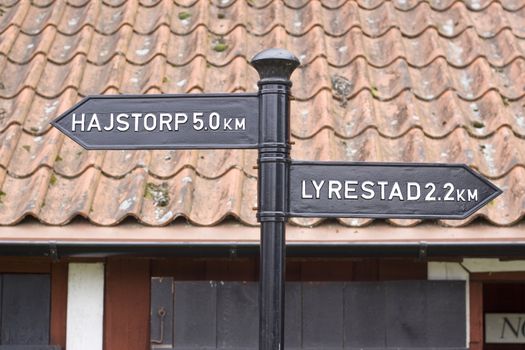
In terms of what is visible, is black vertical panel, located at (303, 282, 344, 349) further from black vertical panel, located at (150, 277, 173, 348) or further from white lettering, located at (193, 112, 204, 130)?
white lettering, located at (193, 112, 204, 130)

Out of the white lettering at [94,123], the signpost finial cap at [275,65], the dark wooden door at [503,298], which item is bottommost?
the dark wooden door at [503,298]

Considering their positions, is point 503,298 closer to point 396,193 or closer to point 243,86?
point 243,86

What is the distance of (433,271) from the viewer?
4.91 m

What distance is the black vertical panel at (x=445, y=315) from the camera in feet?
15.6

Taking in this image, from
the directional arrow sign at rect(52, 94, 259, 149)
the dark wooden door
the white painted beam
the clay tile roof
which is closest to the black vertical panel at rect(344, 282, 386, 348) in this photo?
the clay tile roof

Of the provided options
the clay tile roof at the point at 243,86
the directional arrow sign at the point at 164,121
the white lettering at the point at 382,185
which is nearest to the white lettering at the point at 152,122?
the directional arrow sign at the point at 164,121

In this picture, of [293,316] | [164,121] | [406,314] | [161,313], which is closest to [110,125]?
[164,121]

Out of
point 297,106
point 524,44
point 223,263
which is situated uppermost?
point 524,44

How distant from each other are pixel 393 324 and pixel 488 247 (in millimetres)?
612

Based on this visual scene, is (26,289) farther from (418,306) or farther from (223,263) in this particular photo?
(418,306)

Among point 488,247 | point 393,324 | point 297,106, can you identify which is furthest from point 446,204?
point 297,106

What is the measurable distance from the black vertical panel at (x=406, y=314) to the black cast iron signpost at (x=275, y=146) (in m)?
1.47

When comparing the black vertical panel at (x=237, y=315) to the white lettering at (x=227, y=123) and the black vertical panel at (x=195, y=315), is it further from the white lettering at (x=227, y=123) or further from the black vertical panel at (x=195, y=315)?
the white lettering at (x=227, y=123)

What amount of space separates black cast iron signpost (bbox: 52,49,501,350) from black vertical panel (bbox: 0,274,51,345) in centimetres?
186
